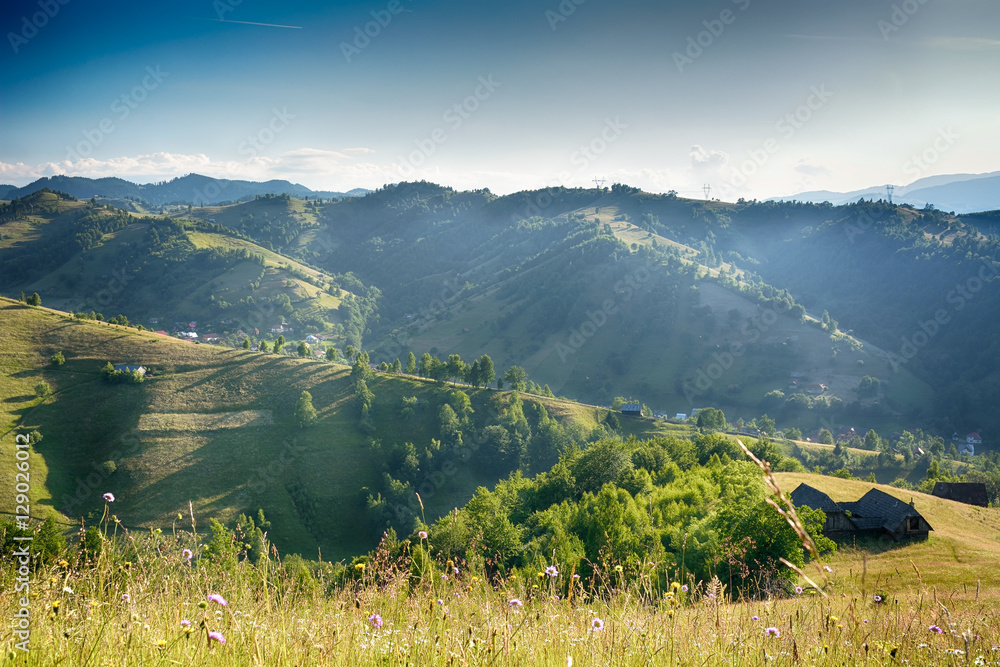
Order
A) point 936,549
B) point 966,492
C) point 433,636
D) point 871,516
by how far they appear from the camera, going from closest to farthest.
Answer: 1. point 433,636
2. point 936,549
3. point 871,516
4. point 966,492

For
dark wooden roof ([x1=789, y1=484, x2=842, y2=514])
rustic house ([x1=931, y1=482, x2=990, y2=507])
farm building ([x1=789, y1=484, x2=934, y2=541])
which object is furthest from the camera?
rustic house ([x1=931, y1=482, x2=990, y2=507])

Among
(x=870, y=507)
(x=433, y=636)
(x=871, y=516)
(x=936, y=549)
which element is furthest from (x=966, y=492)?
(x=433, y=636)

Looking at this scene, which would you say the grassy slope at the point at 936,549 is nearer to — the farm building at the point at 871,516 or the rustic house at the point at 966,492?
the farm building at the point at 871,516

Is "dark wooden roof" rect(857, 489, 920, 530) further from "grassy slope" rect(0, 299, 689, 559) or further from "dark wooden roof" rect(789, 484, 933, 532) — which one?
"grassy slope" rect(0, 299, 689, 559)

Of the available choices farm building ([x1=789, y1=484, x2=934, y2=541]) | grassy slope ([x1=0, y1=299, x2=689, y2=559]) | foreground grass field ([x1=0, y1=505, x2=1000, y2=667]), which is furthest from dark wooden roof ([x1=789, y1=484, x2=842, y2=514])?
grassy slope ([x1=0, y1=299, x2=689, y2=559])

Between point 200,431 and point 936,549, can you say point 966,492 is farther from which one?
point 200,431

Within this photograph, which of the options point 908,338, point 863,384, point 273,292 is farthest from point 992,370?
point 273,292

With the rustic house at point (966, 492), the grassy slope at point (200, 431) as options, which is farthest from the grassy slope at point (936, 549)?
the grassy slope at point (200, 431)
